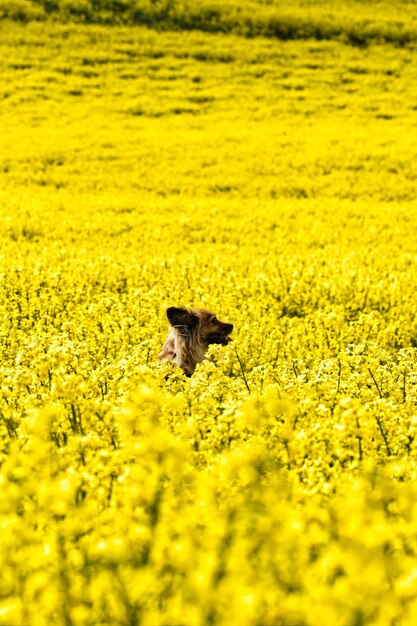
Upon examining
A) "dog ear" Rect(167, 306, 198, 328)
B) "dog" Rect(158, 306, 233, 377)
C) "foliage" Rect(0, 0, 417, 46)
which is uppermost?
"foliage" Rect(0, 0, 417, 46)

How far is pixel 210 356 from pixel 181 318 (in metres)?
1.01

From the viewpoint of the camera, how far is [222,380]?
5.88 metres

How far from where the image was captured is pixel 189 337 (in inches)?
314

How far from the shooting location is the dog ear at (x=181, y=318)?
313 inches

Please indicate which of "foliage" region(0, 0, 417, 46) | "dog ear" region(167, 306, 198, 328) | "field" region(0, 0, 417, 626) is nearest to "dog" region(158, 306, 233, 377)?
"dog ear" region(167, 306, 198, 328)

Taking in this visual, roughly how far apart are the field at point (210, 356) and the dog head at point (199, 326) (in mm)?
324

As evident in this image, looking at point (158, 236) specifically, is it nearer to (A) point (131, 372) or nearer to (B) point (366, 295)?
(B) point (366, 295)

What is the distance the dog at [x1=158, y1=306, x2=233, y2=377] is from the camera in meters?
7.94

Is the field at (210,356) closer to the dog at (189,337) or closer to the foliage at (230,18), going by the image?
the dog at (189,337)

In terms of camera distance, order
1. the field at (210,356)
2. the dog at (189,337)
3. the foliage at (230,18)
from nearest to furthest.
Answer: the field at (210,356)
the dog at (189,337)
the foliage at (230,18)

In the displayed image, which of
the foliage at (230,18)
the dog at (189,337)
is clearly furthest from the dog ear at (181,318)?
the foliage at (230,18)

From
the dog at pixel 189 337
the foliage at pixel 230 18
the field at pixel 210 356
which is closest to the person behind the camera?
the field at pixel 210 356

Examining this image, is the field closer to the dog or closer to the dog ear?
the dog

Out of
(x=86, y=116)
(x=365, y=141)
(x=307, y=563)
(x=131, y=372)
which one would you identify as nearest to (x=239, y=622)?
(x=307, y=563)
